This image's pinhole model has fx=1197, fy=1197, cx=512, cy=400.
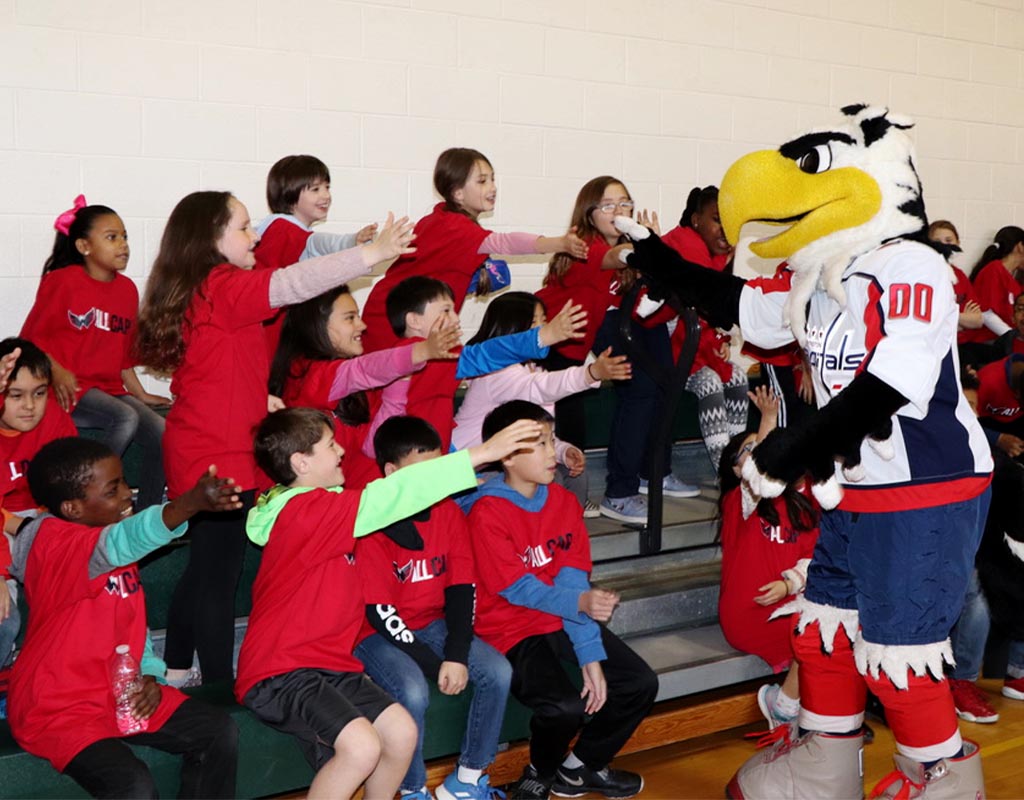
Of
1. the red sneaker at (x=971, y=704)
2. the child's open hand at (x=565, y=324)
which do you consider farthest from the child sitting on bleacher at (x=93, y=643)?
the red sneaker at (x=971, y=704)

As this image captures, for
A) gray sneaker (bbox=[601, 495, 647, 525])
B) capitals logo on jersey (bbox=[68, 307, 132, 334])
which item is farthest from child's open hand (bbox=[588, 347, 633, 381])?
capitals logo on jersey (bbox=[68, 307, 132, 334])

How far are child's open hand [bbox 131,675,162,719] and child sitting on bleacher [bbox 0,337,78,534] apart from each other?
2.29 ft

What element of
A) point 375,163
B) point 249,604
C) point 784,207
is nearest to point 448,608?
point 249,604

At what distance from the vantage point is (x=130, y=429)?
3.69 meters

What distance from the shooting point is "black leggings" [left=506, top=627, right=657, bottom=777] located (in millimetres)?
3078

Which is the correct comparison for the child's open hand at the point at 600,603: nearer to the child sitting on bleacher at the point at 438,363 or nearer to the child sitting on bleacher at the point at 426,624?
the child sitting on bleacher at the point at 426,624

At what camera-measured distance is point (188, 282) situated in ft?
10.3

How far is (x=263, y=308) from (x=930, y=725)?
1851mm

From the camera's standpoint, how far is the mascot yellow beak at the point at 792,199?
8.55 ft

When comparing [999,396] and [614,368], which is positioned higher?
[614,368]

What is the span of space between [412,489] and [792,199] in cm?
105

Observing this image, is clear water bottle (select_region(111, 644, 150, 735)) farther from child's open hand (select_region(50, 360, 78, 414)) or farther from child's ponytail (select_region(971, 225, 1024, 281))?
child's ponytail (select_region(971, 225, 1024, 281))

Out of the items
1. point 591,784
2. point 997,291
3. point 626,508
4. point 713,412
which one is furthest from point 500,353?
point 997,291

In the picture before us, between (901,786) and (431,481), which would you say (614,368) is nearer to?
(431,481)
